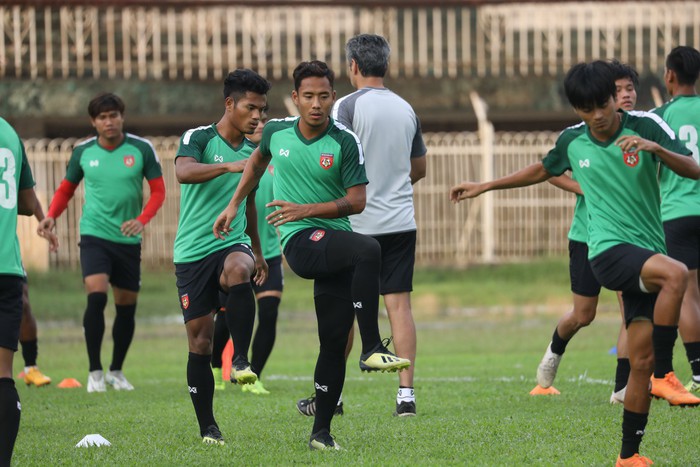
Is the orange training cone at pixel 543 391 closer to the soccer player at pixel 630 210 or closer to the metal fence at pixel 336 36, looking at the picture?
the soccer player at pixel 630 210

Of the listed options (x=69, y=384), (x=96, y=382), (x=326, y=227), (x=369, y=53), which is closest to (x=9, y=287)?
(x=326, y=227)

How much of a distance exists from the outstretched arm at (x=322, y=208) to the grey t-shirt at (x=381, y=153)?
170cm

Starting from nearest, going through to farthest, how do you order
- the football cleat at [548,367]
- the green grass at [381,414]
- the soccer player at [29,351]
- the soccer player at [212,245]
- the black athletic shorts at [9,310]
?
1. the black athletic shorts at [9,310]
2. the green grass at [381,414]
3. the soccer player at [212,245]
4. the football cleat at [548,367]
5. the soccer player at [29,351]

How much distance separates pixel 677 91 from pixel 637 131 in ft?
9.89

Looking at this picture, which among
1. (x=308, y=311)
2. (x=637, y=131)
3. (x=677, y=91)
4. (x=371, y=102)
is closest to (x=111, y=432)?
(x=371, y=102)

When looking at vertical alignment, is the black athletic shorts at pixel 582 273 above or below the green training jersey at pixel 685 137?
below

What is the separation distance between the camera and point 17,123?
86.8 feet

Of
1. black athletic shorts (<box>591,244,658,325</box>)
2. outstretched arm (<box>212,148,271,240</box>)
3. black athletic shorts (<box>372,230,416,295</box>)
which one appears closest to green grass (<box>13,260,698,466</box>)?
black athletic shorts (<box>591,244,658,325</box>)

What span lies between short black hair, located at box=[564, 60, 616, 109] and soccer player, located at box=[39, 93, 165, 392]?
19.1 feet

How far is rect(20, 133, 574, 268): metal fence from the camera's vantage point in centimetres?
2447

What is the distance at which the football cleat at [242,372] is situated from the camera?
284 inches

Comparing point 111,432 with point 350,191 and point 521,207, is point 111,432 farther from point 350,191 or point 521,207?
point 521,207

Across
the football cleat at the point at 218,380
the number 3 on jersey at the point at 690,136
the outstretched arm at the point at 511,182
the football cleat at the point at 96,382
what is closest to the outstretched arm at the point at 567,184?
the number 3 on jersey at the point at 690,136

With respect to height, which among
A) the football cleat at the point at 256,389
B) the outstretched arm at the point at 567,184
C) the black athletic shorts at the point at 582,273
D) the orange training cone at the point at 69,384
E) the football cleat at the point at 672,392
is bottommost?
the orange training cone at the point at 69,384
